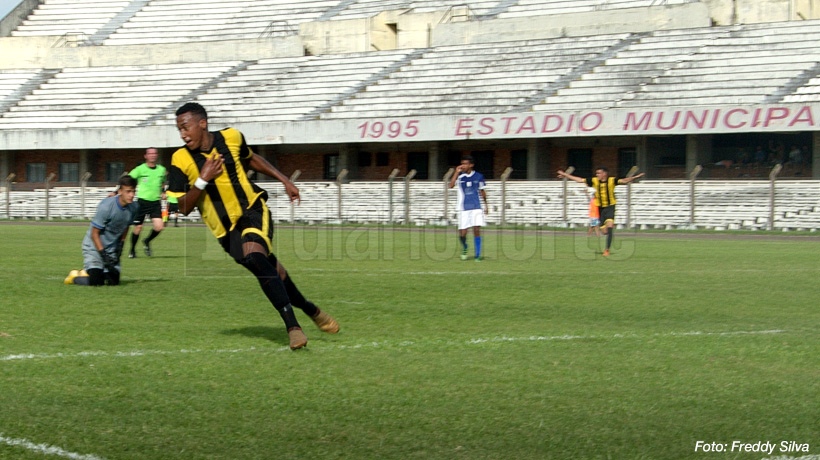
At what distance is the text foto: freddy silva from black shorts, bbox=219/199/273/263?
367 centimetres

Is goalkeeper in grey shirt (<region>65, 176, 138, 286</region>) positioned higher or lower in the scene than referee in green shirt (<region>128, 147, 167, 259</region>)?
lower

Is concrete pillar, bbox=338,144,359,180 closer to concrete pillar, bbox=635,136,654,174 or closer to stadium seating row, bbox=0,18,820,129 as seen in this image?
stadium seating row, bbox=0,18,820,129

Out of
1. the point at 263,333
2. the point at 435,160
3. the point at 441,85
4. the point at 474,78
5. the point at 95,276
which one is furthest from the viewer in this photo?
the point at 441,85

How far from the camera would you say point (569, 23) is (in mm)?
43469

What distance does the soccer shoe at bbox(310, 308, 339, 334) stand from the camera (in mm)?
7516

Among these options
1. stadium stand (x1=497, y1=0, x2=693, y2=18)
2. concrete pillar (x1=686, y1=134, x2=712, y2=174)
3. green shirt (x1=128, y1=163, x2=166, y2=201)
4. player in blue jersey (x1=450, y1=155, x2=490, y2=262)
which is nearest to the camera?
green shirt (x1=128, y1=163, x2=166, y2=201)

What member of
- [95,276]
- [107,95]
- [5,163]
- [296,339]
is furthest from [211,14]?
[296,339]

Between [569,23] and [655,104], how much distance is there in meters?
9.22

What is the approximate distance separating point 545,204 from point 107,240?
908 inches

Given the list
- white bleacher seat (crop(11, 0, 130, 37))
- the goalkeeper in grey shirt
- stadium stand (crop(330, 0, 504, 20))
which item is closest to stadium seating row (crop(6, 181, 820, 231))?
stadium stand (crop(330, 0, 504, 20))

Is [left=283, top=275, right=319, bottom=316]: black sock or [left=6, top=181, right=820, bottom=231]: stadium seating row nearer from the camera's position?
[left=283, top=275, right=319, bottom=316]: black sock

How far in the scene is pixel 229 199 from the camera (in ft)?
23.5

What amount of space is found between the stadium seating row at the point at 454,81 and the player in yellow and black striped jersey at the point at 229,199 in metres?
30.4

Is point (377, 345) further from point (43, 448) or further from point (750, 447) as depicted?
point (750, 447)
